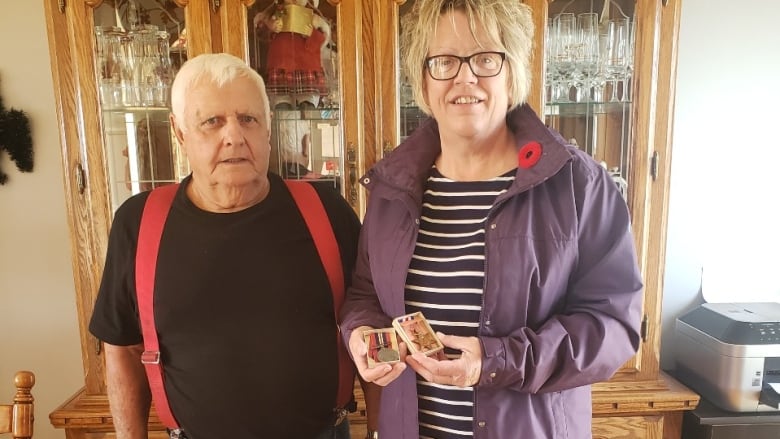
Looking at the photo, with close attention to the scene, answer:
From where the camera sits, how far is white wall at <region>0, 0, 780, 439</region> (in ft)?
6.58

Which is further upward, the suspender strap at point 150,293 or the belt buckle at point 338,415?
the suspender strap at point 150,293

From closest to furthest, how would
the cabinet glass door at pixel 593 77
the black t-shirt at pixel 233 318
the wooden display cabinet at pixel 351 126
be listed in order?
the black t-shirt at pixel 233 318, the wooden display cabinet at pixel 351 126, the cabinet glass door at pixel 593 77

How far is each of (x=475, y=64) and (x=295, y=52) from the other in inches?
37.4

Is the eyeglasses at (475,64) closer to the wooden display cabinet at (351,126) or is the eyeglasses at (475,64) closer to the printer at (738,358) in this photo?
the wooden display cabinet at (351,126)

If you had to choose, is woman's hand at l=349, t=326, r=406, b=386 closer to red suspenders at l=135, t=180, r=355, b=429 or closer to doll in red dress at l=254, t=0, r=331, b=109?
red suspenders at l=135, t=180, r=355, b=429

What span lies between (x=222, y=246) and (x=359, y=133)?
0.69 meters

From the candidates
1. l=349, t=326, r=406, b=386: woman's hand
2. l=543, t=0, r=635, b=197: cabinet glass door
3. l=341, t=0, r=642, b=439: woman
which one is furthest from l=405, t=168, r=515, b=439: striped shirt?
l=543, t=0, r=635, b=197: cabinet glass door

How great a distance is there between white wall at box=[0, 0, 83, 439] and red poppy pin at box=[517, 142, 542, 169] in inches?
75.1

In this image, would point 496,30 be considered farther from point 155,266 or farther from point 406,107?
point 155,266

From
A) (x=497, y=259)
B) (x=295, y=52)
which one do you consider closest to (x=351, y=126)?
(x=295, y=52)

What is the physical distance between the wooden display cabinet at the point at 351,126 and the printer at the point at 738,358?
0.13 m

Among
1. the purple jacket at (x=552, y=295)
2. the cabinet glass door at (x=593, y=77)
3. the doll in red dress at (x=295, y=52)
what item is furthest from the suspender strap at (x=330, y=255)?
the cabinet glass door at (x=593, y=77)

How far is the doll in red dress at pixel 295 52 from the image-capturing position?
1.70m

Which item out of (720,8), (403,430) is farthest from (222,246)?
(720,8)
